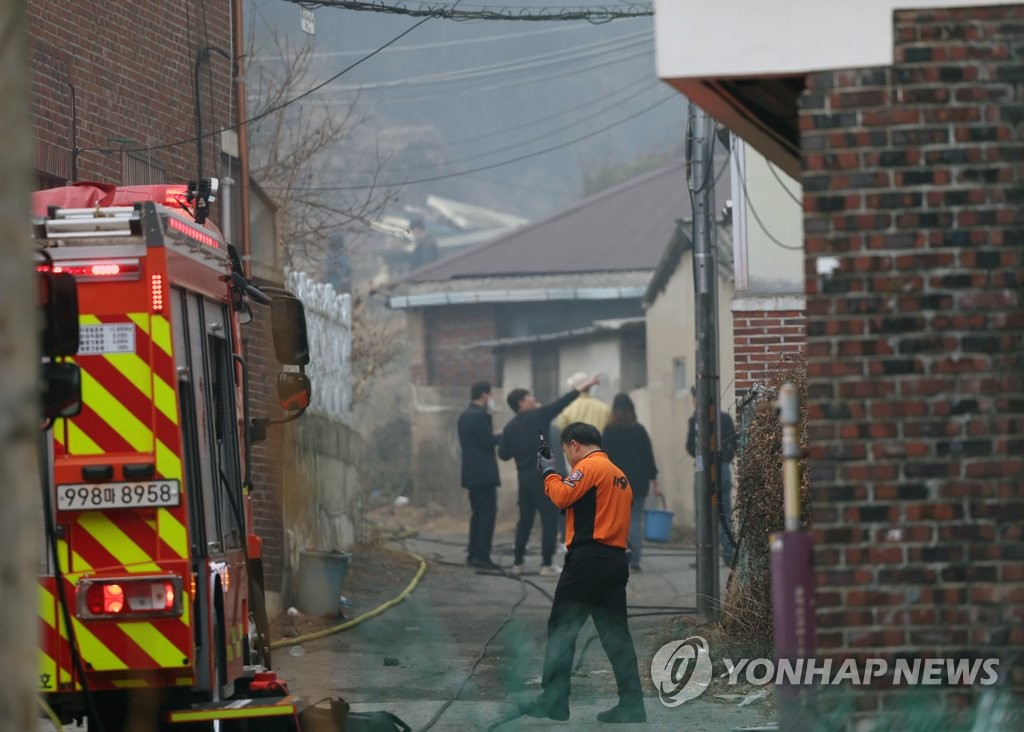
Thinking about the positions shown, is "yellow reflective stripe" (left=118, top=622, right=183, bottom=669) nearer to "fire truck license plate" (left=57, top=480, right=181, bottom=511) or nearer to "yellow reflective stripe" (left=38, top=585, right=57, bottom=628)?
"yellow reflective stripe" (left=38, top=585, right=57, bottom=628)

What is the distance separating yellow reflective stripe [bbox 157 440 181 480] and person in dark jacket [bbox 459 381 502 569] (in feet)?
36.0

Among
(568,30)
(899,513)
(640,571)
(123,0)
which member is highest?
(568,30)

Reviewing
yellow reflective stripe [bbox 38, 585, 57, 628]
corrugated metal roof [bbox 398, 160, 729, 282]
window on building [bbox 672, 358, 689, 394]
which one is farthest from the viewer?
corrugated metal roof [bbox 398, 160, 729, 282]

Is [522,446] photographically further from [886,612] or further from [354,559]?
[886,612]

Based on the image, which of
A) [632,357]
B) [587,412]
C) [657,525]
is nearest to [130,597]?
[587,412]

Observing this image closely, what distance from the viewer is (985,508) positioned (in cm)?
589

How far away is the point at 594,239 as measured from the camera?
123ft

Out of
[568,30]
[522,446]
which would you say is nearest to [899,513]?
[522,446]

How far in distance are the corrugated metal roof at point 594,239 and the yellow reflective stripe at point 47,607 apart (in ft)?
90.4

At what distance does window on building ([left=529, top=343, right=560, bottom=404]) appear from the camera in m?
31.9

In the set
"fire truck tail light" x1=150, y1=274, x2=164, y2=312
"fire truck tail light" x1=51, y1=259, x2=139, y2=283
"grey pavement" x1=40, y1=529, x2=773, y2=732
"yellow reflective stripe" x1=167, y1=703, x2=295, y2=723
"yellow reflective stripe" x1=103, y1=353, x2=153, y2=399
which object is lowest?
"grey pavement" x1=40, y1=529, x2=773, y2=732

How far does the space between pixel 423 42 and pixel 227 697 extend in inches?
3624

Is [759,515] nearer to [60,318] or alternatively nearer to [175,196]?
[175,196]

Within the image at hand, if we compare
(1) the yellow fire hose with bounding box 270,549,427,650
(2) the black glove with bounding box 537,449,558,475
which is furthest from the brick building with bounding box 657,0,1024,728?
(1) the yellow fire hose with bounding box 270,549,427,650
